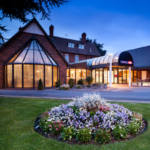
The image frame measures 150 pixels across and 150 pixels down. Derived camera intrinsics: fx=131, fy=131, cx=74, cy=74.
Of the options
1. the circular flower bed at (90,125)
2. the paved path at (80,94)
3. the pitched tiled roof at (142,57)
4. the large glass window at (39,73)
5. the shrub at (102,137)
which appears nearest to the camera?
the shrub at (102,137)

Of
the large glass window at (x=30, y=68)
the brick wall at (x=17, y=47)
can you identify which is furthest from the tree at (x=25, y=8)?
the brick wall at (x=17, y=47)

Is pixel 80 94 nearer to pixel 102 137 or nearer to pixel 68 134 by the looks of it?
pixel 68 134

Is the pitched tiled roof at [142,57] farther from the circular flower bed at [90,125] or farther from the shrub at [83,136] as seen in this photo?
the shrub at [83,136]

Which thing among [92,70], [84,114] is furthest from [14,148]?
[92,70]

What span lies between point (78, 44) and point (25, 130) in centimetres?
3342

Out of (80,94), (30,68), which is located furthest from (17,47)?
(80,94)

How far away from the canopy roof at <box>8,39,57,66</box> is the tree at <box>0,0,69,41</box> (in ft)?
33.5

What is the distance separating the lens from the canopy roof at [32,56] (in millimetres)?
16703

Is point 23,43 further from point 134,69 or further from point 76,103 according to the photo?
point 134,69

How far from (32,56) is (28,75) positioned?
2540 millimetres

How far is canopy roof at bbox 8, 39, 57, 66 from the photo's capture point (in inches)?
658

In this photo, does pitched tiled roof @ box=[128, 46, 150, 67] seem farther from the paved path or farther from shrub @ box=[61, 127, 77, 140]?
shrub @ box=[61, 127, 77, 140]

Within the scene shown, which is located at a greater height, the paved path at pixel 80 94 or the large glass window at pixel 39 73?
the large glass window at pixel 39 73

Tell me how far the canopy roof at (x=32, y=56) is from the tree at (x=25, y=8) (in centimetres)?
1020
